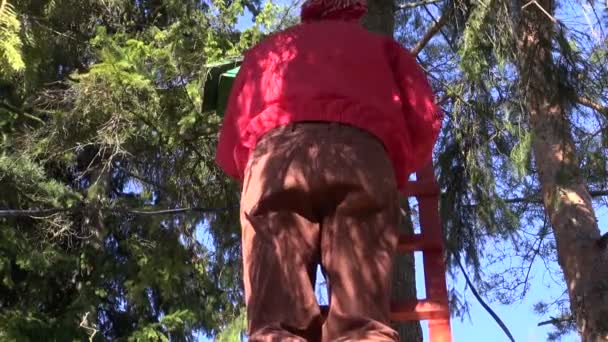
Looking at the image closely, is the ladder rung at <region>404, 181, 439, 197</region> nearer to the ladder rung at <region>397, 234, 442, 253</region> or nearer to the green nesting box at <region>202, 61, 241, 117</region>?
the ladder rung at <region>397, 234, 442, 253</region>

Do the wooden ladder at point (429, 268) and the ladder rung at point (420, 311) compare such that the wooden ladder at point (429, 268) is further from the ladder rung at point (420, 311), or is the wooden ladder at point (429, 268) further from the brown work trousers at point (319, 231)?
the brown work trousers at point (319, 231)

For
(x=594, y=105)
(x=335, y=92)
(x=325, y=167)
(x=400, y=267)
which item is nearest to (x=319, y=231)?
(x=325, y=167)

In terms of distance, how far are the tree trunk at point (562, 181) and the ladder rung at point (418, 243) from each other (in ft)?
5.76

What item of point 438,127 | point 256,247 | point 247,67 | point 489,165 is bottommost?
point 256,247

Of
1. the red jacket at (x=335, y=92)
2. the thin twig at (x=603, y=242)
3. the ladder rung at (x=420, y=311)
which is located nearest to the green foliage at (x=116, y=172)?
the red jacket at (x=335, y=92)

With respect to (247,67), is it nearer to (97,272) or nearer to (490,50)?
(490,50)

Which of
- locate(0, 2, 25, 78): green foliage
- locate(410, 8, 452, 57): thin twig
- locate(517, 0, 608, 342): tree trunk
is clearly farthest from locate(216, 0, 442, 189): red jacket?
locate(410, 8, 452, 57): thin twig

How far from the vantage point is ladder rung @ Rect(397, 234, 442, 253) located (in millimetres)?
2920

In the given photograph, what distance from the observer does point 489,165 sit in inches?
211

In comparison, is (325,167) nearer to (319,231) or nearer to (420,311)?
(319,231)

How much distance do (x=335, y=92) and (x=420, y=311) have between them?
0.77m

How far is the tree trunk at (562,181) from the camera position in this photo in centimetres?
441

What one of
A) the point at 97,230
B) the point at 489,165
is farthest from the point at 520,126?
the point at 97,230

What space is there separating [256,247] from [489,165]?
315cm
